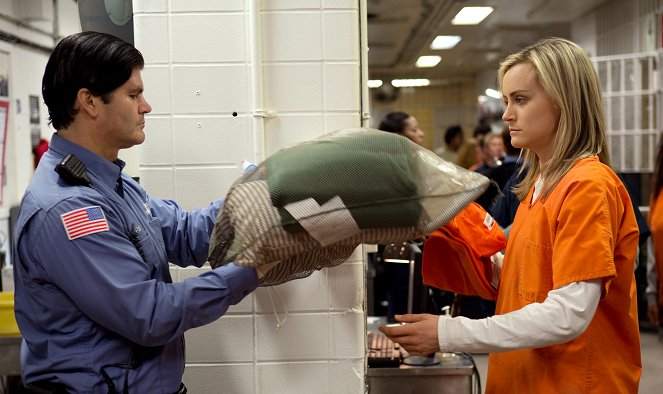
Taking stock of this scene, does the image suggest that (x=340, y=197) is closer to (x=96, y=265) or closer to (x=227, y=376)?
(x=96, y=265)

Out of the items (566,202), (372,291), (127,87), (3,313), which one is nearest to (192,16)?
(127,87)

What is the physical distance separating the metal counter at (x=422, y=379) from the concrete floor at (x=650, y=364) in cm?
182

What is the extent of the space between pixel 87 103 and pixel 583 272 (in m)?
1.08

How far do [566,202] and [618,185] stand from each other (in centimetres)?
15

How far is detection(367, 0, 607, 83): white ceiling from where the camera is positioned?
9.09m

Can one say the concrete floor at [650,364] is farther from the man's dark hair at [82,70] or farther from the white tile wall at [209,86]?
the man's dark hair at [82,70]

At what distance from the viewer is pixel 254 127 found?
6.79 ft

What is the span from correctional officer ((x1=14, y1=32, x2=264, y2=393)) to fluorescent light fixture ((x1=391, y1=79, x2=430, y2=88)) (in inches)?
634

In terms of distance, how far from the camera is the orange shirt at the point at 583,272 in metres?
1.51

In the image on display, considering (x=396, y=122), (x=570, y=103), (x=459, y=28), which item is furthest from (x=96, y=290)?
(x=459, y=28)

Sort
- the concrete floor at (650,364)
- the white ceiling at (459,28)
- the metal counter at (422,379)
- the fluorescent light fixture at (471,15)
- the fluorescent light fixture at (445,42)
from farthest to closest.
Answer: the fluorescent light fixture at (445,42)
the fluorescent light fixture at (471,15)
the white ceiling at (459,28)
the concrete floor at (650,364)
the metal counter at (422,379)

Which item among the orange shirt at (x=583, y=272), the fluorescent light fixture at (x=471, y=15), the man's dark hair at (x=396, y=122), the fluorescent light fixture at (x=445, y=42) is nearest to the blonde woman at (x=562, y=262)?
the orange shirt at (x=583, y=272)

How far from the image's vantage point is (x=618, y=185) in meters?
1.62

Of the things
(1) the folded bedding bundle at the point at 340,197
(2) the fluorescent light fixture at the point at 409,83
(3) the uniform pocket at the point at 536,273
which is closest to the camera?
(1) the folded bedding bundle at the point at 340,197
